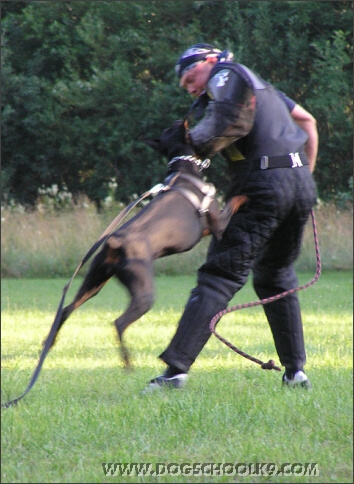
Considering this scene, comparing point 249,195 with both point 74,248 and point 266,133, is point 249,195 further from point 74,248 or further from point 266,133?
point 74,248

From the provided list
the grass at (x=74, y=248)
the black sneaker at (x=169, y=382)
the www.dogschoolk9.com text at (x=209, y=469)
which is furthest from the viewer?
the grass at (x=74, y=248)

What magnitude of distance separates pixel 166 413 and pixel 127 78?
51.5ft

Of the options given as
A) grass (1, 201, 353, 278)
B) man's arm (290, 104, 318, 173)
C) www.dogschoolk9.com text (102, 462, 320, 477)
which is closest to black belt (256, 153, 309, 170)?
man's arm (290, 104, 318, 173)

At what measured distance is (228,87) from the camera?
145 inches

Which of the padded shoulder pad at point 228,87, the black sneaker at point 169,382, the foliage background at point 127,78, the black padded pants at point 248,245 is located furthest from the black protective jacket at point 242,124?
the foliage background at point 127,78

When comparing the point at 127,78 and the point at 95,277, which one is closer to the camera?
the point at 95,277

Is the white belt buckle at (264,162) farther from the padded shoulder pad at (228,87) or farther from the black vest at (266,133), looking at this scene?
the padded shoulder pad at (228,87)

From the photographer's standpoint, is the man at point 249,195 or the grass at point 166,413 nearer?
the grass at point 166,413

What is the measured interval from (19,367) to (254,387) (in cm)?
175

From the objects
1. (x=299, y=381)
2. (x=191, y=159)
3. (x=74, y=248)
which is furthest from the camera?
(x=74, y=248)

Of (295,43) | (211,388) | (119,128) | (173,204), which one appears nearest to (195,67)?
(173,204)

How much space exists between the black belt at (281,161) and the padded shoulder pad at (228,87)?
38 centimetres

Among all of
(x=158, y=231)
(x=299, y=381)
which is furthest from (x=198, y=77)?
(x=299, y=381)

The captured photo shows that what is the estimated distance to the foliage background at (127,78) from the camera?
680 inches
